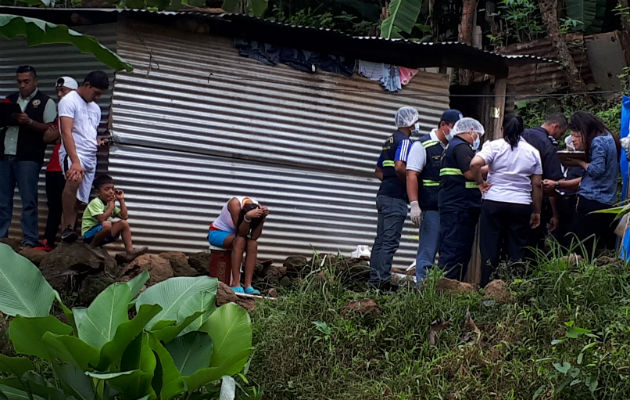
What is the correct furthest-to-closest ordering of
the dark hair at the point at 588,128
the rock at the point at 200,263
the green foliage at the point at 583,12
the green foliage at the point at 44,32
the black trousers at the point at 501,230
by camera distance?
1. the green foliage at the point at 583,12
2. the rock at the point at 200,263
3. the dark hair at the point at 588,128
4. the black trousers at the point at 501,230
5. the green foliage at the point at 44,32

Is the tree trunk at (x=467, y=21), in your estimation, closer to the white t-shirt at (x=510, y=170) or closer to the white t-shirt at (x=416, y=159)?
the white t-shirt at (x=416, y=159)

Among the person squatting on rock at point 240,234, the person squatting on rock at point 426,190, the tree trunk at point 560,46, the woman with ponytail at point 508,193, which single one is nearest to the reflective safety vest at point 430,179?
the person squatting on rock at point 426,190

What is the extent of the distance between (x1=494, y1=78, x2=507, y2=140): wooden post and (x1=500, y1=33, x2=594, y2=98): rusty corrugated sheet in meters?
1.33

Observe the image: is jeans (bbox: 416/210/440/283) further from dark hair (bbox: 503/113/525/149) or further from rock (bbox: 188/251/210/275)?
rock (bbox: 188/251/210/275)

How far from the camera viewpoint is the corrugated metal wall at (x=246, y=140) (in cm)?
1061

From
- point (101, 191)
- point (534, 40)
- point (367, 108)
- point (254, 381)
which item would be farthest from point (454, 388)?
point (534, 40)

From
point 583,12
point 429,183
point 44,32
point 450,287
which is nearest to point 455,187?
point 429,183

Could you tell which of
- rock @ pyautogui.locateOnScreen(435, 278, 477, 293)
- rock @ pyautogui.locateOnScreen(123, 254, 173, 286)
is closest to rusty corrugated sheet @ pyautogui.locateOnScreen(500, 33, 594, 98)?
rock @ pyautogui.locateOnScreen(123, 254, 173, 286)

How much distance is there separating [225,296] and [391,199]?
2167mm

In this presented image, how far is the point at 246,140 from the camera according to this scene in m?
11.3

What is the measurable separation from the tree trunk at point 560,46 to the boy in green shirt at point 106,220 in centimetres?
710

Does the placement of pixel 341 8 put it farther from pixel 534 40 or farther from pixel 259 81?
pixel 259 81

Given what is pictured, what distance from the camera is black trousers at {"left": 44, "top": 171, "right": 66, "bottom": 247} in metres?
10.0

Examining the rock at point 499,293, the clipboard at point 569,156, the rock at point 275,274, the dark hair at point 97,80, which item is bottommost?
the rock at point 275,274
